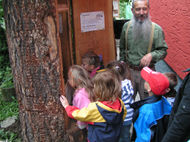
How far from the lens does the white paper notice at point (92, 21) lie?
3.59 m

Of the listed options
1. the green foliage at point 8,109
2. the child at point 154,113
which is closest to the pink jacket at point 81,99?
the child at point 154,113

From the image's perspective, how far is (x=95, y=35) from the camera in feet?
12.6

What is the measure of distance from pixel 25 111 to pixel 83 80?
33.2 inches

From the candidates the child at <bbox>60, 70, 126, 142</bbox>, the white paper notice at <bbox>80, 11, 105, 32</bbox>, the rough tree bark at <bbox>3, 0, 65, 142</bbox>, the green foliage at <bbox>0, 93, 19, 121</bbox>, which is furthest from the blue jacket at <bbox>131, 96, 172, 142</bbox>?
the green foliage at <bbox>0, 93, 19, 121</bbox>

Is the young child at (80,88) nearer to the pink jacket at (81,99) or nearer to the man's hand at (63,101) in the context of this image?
the pink jacket at (81,99)

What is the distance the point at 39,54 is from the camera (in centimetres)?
229

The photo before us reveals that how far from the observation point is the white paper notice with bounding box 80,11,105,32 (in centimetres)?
359

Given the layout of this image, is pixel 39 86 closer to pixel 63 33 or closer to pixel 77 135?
pixel 77 135

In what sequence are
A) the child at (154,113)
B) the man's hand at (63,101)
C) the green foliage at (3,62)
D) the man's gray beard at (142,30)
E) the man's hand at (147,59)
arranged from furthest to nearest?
the green foliage at (3,62) → the man's gray beard at (142,30) → the man's hand at (147,59) → the man's hand at (63,101) → the child at (154,113)

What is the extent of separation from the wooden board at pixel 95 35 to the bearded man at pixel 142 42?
670mm

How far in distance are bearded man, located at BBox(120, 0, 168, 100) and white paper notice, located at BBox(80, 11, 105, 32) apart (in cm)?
66

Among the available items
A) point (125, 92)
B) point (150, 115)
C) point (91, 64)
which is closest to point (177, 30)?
point (91, 64)

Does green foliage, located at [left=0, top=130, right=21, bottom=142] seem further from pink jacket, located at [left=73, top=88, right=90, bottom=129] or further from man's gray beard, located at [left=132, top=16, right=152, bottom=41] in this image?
man's gray beard, located at [left=132, top=16, right=152, bottom=41]

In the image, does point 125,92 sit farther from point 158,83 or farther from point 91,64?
point 91,64
